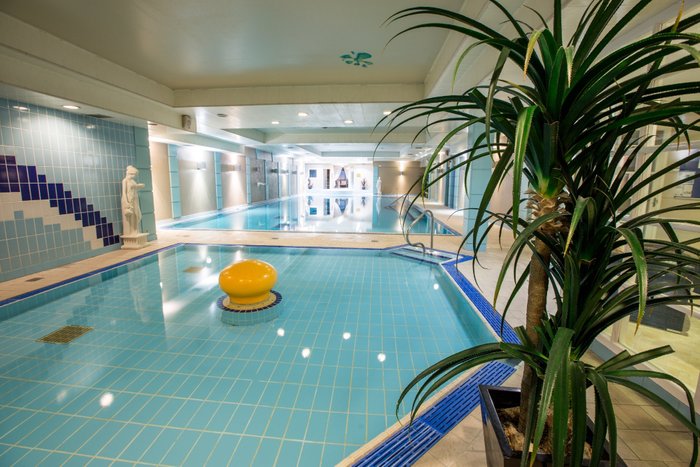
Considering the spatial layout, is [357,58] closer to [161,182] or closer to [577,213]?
[577,213]

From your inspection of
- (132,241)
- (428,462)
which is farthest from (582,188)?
(132,241)

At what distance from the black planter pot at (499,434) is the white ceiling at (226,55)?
240 centimetres

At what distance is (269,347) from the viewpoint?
9.13ft

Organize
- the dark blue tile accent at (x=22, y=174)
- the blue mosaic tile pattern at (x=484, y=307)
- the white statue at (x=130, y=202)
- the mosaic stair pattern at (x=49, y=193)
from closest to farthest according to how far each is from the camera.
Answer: the blue mosaic tile pattern at (x=484, y=307)
the mosaic stair pattern at (x=49, y=193)
the dark blue tile accent at (x=22, y=174)
the white statue at (x=130, y=202)

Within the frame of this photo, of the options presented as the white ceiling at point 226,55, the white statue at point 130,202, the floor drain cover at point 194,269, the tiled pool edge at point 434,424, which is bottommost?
the tiled pool edge at point 434,424

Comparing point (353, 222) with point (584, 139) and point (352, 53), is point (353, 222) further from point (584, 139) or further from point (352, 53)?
point (584, 139)

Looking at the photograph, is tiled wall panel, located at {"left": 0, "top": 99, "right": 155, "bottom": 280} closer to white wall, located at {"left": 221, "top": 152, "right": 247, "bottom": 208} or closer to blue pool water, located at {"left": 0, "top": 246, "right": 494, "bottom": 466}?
blue pool water, located at {"left": 0, "top": 246, "right": 494, "bottom": 466}

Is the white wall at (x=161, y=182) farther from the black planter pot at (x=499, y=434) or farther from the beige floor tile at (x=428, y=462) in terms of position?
the black planter pot at (x=499, y=434)

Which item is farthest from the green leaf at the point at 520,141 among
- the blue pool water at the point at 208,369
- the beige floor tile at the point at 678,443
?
the beige floor tile at the point at 678,443

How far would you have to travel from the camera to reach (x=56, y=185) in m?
4.99

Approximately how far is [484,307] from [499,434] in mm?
2704

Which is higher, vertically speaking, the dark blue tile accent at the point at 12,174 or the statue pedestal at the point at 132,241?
the dark blue tile accent at the point at 12,174

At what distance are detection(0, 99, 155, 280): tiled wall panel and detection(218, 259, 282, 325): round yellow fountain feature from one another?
3.22 m

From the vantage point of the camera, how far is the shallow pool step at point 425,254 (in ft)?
18.4
